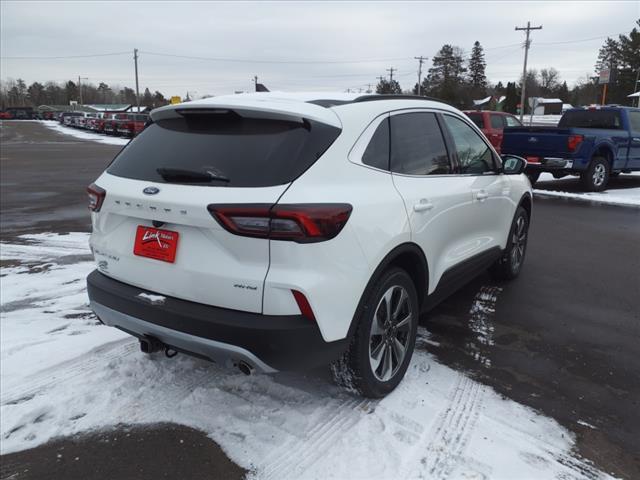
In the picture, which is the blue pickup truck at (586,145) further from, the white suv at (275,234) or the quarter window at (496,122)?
the white suv at (275,234)

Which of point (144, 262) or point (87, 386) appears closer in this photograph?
point (144, 262)

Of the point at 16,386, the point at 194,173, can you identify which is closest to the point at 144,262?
the point at 194,173

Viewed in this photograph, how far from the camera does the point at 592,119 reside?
12875 millimetres

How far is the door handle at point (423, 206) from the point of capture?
10.4 ft

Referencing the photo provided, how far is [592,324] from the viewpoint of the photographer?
4.51 m

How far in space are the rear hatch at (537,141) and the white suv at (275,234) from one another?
932cm

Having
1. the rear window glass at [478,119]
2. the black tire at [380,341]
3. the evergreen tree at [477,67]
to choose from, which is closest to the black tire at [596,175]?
the rear window glass at [478,119]

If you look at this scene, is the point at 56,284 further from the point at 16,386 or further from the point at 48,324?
the point at 16,386

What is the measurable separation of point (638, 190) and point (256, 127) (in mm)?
13099

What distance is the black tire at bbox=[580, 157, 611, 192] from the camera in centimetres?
1185

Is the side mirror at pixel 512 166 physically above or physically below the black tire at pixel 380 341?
above

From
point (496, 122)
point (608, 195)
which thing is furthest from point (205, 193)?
point (496, 122)

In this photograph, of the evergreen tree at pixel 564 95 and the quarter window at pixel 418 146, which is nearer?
the quarter window at pixel 418 146

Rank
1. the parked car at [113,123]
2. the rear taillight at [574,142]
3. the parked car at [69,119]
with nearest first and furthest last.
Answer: the rear taillight at [574,142] < the parked car at [113,123] < the parked car at [69,119]
